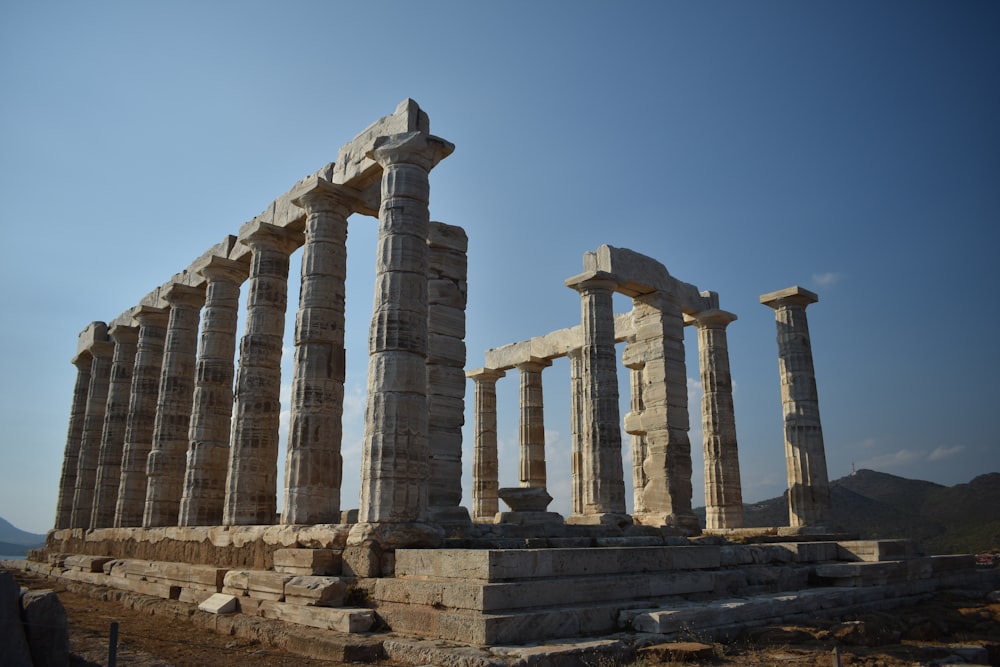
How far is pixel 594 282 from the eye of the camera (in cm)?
2133

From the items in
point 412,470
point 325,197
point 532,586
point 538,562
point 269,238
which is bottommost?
point 532,586

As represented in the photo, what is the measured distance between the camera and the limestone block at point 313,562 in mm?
11906

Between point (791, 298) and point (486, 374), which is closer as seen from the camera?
point (791, 298)

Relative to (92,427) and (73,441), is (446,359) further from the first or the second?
(73,441)

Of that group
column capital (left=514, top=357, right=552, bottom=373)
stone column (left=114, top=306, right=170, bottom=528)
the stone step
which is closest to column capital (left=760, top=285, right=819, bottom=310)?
column capital (left=514, top=357, right=552, bottom=373)

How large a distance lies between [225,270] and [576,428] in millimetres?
13727

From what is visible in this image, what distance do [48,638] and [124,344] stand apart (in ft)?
71.7

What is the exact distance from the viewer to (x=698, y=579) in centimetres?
1155

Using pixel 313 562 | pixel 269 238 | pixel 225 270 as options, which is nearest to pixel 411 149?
pixel 269 238

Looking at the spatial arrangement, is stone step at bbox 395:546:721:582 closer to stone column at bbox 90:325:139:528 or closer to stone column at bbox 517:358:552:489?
stone column at bbox 517:358:552:489

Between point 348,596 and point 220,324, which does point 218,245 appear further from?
point 348,596

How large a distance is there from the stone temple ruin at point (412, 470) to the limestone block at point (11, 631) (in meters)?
3.82

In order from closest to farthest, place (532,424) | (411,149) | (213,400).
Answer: (411,149) → (213,400) → (532,424)

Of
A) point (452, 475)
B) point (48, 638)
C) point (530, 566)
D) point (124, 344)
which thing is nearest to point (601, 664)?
point (530, 566)
